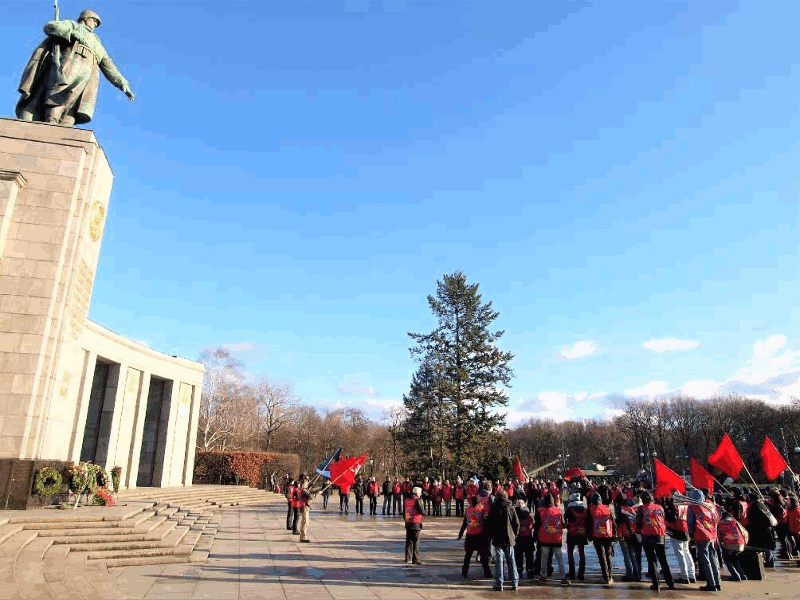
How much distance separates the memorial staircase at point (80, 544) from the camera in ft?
25.7

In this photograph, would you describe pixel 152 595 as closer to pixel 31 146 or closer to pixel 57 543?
pixel 57 543

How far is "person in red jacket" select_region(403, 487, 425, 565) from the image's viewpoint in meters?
11.0

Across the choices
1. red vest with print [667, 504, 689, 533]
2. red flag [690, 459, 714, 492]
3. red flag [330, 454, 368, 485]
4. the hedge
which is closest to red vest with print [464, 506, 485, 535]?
red vest with print [667, 504, 689, 533]

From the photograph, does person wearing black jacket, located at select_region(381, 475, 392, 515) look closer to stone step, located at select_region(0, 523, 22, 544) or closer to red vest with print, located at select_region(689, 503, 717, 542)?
stone step, located at select_region(0, 523, 22, 544)

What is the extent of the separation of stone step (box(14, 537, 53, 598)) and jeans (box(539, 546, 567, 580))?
821 centimetres

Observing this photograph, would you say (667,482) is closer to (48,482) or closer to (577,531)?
(577,531)

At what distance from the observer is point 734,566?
33.4ft

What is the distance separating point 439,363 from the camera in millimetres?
34406

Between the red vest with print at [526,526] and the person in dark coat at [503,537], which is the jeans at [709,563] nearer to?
the red vest with print at [526,526]

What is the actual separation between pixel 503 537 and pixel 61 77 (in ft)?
58.2

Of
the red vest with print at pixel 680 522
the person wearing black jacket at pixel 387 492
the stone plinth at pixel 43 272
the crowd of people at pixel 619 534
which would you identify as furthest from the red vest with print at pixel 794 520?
the stone plinth at pixel 43 272

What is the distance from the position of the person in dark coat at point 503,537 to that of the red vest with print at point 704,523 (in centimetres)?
335

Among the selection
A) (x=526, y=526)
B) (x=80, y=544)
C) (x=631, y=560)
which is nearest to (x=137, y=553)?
(x=80, y=544)

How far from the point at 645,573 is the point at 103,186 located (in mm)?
18073
